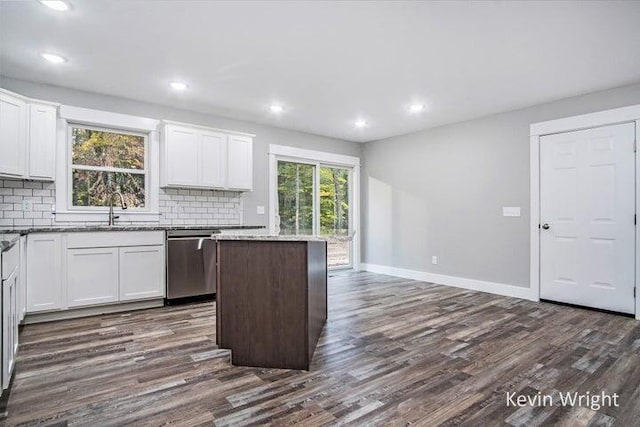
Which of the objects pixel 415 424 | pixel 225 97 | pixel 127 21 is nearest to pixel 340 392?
pixel 415 424

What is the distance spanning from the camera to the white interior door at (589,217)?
3770 millimetres

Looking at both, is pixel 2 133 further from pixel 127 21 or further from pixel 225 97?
pixel 225 97

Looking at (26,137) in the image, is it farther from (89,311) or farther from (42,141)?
(89,311)

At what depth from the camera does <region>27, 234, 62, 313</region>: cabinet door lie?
3320 mm

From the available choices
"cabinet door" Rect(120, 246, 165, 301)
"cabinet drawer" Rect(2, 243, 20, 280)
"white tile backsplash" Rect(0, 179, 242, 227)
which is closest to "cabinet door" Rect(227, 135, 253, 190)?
"white tile backsplash" Rect(0, 179, 242, 227)

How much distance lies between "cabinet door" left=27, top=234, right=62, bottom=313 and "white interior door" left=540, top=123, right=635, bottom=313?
5450 mm

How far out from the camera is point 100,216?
13.6 ft

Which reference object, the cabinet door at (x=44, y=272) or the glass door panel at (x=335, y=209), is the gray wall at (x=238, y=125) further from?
the cabinet door at (x=44, y=272)

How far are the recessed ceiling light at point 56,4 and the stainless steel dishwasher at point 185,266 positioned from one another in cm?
234

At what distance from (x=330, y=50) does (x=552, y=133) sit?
10.1ft

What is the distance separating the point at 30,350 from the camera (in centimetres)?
271

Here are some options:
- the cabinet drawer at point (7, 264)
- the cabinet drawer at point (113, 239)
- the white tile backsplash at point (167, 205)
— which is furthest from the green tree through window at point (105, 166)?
the cabinet drawer at point (7, 264)

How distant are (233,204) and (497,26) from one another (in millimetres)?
3853

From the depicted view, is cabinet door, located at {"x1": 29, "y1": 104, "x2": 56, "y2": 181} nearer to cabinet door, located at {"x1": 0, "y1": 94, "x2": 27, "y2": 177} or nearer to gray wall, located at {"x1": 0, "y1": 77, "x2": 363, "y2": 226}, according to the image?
cabinet door, located at {"x1": 0, "y1": 94, "x2": 27, "y2": 177}
